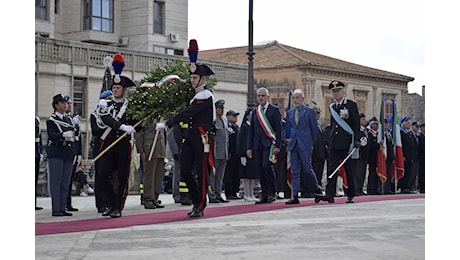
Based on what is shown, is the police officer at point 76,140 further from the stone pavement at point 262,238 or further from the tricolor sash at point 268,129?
the tricolor sash at point 268,129

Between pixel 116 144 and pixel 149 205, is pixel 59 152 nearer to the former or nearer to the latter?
pixel 116 144

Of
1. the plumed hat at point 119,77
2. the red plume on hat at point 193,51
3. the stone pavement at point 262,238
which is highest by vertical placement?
the red plume on hat at point 193,51

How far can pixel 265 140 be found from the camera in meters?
15.2

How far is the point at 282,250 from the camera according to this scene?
8461 millimetres

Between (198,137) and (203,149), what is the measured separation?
0.18 m

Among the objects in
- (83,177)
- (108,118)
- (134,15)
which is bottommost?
(83,177)

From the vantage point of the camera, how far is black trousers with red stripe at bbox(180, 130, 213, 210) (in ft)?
40.2

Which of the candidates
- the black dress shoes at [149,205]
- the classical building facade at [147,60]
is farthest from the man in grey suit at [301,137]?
the classical building facade at [147,60]

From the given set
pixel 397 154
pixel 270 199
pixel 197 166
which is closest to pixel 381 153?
pixel 397 154

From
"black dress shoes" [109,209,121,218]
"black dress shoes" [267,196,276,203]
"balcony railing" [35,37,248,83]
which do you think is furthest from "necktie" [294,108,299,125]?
"balcony railing" [35,37,248,83]

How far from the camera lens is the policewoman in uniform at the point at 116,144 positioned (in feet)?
41.4

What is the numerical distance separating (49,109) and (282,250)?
29.7m
